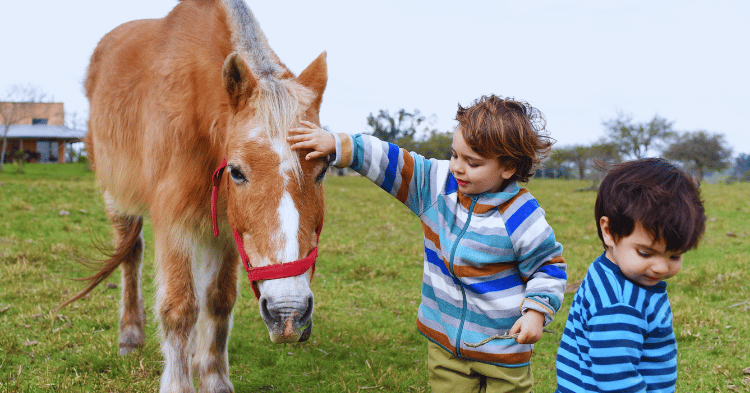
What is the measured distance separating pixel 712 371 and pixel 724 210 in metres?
10.2

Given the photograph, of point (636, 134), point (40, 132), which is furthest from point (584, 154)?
point (40, 132)

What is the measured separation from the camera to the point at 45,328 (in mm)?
4281

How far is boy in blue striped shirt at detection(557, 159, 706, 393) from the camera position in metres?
1.55

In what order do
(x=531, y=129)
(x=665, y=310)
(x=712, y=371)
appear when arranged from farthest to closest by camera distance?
(x=712, y=371)
(x=531, y=129)
(x=665, y=310)

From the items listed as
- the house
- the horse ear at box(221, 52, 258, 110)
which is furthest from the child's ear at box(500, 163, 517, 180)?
the house

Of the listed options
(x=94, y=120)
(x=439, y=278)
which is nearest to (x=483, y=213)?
(x=439, y=278)

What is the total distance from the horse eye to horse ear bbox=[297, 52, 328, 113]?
57 cm

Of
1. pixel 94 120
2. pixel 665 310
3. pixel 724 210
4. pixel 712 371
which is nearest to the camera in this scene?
pixel 665 310

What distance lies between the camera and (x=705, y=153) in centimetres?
4072

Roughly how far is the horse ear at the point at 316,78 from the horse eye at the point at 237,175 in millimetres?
567

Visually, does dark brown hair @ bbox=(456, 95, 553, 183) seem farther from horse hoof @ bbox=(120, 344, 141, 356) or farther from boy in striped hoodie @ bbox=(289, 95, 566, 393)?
horse hoof @ bbox=(120, 344, 141, 356)

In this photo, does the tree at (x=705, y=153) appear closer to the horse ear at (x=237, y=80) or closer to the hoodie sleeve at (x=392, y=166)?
the hoodie sleeve at (x=392, y=166)

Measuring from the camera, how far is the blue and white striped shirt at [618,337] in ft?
5.10

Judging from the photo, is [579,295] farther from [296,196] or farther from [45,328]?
[45,328]
